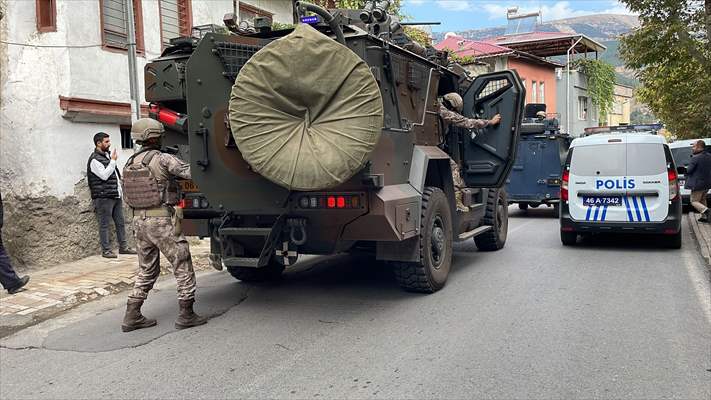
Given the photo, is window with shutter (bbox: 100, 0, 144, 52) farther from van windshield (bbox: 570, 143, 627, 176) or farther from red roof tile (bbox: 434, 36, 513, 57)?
red roof tile (bbox: 434, 36, 513, 57)

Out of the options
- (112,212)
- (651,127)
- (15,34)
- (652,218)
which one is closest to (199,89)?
(112,212)

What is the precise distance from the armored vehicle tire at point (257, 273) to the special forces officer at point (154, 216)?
1568mm

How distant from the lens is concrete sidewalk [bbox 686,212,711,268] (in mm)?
8492

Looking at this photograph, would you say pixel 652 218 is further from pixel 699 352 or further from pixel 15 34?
pixel 15 34

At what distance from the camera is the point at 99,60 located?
8.97 meters

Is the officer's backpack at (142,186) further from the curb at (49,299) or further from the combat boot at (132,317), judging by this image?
the curb at (49,299)

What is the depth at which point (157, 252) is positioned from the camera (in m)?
5.40

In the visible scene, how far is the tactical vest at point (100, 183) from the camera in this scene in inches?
328

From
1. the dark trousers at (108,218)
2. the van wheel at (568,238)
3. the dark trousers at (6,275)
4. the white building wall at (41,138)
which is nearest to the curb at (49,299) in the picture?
the dark trousers at (6,275)

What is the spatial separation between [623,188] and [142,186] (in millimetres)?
6900

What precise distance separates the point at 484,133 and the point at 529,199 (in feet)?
21.1

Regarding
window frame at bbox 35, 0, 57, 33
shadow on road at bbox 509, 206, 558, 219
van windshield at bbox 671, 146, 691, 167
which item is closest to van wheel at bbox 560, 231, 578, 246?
shadow on road at bbox 509, 206, 558, 219

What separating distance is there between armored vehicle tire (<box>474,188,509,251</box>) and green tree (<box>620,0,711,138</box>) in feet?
17.0

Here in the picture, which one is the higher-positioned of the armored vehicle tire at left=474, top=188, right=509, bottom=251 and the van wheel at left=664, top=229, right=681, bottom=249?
the armored vehicle tire at left=474, top=188, right=509, bottom=251
